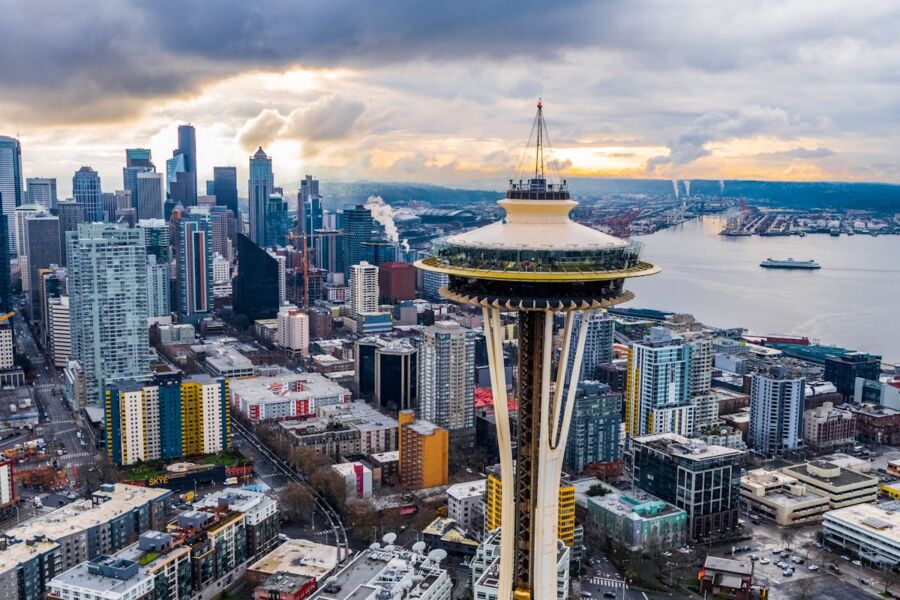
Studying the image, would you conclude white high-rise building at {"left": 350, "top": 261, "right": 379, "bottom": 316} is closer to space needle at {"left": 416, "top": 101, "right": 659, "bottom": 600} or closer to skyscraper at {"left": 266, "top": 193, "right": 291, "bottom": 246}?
skyscraper at {"left": 266, "top": 193, "right": 291, "bottom": 246}

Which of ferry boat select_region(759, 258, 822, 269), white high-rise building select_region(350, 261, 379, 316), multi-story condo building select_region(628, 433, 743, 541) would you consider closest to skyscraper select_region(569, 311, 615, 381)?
multi-story condo building select_region(628, 433, 743, 541)

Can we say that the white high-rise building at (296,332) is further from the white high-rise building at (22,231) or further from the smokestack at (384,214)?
the white high-rise building at (22,231)

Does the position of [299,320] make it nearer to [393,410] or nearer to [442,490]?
[393,410]

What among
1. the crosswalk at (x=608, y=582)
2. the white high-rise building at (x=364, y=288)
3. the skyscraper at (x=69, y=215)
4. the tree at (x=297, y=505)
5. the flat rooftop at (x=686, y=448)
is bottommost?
the crosswalk at (x=608, y=582)

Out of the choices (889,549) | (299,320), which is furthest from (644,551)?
(299,320)

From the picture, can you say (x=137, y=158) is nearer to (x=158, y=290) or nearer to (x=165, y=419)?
(x=158, y=290)

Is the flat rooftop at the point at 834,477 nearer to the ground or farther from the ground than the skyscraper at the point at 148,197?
nearer to the ground

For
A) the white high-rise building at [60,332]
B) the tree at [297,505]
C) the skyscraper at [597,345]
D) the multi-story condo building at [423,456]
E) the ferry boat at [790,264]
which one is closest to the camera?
the tree at [297,505]

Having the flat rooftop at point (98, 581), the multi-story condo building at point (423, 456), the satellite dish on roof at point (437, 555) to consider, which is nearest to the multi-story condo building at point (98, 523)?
the flat rooftop at point (98, 581)
